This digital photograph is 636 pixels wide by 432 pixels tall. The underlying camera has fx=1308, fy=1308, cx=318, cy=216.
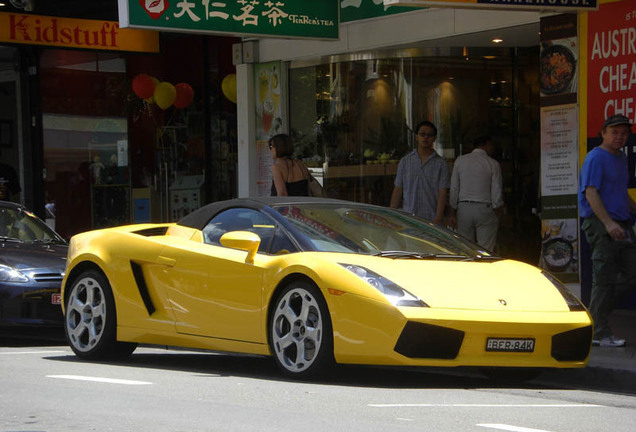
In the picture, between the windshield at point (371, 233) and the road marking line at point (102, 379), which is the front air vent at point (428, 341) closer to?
the windshield at point (371, 233)

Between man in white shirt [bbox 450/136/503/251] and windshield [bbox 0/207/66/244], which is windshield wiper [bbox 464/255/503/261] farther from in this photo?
windshield [bbox 0/207/66/244]

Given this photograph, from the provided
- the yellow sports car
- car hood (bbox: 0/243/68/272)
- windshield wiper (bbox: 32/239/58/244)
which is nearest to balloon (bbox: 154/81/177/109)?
windshield wiper (bbox: 32/239/58/244)

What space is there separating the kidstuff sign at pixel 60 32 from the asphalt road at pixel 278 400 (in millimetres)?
8778

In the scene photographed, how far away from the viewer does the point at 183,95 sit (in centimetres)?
2095

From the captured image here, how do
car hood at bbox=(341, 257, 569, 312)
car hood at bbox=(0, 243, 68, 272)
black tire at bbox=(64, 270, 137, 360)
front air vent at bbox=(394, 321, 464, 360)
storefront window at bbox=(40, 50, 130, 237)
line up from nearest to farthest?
front air vent at bbox=(394, 321, 464, 360) < car hood at bbox=(341, 257, 569, 312) < black tire at bbox=(64, 270, 137, 360) < car hood at bbox=(0, 243, 68, 272) < storefront window at bbox=(40, 50, 130, 237)

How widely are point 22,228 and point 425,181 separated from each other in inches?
165

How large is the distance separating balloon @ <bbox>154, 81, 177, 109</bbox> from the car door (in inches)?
448

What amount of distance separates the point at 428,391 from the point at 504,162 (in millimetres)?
8908

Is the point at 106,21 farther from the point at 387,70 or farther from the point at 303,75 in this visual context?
the point at 387,70

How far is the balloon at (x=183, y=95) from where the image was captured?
20.9m

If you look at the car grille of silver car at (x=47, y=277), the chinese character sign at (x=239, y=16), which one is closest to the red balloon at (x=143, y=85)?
the chinese character sign at (x=239, y=16)

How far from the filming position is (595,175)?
411 inches

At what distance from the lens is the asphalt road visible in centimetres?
663

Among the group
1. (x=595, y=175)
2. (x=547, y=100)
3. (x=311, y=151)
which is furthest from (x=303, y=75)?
(x=595, y=175)
